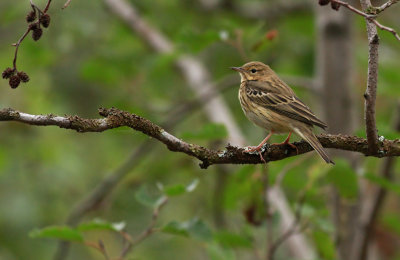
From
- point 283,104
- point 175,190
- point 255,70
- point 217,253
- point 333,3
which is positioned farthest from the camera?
point 255,70

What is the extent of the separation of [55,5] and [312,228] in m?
4.30

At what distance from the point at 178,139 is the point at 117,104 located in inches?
135

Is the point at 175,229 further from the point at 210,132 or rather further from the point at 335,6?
the point at 335,6

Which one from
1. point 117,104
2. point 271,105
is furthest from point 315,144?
point 117,104

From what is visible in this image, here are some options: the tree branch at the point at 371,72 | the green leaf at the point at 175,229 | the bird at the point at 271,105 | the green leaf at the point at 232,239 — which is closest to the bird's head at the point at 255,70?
the bird at the point at 271,105

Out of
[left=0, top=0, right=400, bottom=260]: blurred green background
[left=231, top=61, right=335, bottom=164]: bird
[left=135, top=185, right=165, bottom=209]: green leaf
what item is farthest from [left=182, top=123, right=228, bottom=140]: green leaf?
[left=0, top=0, right=400, bottom=260]: blurred green background

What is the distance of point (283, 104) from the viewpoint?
5973 mm

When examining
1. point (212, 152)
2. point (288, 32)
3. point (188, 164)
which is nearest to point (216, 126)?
point (212, 152)

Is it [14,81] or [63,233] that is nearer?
[14,81]

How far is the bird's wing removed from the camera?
5526 millimetres

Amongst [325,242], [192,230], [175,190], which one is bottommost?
[325,242]

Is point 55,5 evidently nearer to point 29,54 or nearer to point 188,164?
point 29,54

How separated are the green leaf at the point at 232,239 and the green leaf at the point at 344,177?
37.7 inches

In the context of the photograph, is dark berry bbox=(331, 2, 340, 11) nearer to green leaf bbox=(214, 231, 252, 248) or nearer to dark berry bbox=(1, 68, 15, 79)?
dark berry bbox=(1, 68, 15, 79)
